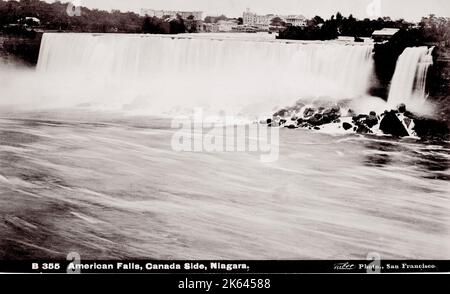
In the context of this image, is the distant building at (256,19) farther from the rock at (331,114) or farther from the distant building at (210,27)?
the rock at (331,114)

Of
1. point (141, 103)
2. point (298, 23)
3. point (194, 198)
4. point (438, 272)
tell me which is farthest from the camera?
point (141, 103)

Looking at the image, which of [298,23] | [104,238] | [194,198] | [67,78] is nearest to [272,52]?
[298,23]

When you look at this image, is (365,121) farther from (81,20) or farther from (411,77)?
(81,20)

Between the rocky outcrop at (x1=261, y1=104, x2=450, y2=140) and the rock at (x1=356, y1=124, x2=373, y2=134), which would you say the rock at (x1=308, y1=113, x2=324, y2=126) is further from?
the rock at (x1=356, y1=124, x2=373, y2=134)

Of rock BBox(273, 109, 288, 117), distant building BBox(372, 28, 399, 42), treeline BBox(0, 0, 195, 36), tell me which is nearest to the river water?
rock BBox(273, 109, 288, 117)

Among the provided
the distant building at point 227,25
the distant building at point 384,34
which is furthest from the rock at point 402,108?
the distant building at point 227,25

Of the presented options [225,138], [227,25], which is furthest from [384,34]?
[225,138]

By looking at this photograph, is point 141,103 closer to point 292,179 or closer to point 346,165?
point 292,179

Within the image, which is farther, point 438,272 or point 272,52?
point 272,52
